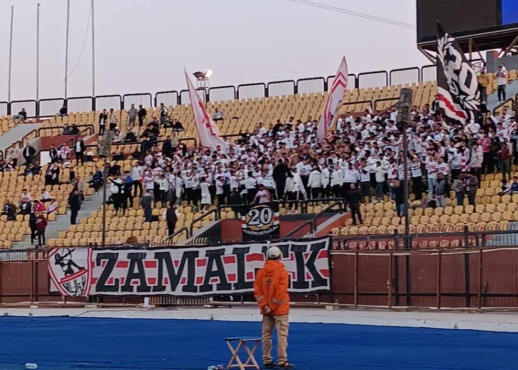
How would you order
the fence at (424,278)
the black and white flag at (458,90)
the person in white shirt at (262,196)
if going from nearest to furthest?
the fence at (424,278)
the black and white flag at (458,90)
the person in white shirt at (262,196)

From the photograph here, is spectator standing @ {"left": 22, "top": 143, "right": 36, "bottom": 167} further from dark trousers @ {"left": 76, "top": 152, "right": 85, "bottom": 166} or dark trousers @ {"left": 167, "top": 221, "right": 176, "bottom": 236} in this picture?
dark trousers @ {"left": 167, "top": 221, "right": 176, "bottom": 236}

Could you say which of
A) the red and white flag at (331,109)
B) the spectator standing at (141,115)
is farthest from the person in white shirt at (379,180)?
the spectator standing at (141,115)

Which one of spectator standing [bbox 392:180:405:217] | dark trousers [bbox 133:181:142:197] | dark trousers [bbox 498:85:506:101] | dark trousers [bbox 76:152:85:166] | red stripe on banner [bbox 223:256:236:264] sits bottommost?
red stripe on banner [bbox 223:256:236:264]

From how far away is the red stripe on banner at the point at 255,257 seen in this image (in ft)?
90.0

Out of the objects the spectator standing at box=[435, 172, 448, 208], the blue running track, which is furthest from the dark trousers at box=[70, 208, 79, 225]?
the blue running track

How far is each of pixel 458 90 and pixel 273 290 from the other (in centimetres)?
1859

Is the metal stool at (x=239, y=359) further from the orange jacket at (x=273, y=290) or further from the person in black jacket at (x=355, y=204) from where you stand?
the person in black jacket at (x=355, y=204)

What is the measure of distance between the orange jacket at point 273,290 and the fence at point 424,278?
9062 millimetres

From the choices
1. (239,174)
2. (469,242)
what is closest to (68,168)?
(239,174)

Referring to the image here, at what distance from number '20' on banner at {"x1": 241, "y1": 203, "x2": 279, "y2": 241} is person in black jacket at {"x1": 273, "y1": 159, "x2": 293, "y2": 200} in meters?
2.86

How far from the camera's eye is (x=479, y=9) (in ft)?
143

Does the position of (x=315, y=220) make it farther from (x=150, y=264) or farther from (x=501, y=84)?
(x=501, y=84)

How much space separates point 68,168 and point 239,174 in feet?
42.2

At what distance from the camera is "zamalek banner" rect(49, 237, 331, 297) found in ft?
87.7
